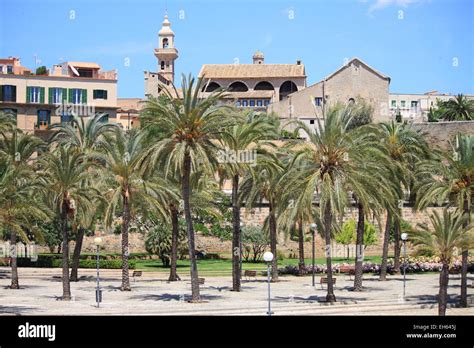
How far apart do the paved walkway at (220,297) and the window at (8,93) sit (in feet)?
104

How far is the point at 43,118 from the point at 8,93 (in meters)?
3.60

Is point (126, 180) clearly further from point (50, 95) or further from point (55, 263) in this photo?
point (50, 95)

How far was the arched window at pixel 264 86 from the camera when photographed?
385 feet

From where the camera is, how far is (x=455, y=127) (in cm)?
7819

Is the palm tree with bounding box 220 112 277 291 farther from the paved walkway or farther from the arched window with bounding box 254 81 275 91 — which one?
the arched window with bounding box 254 81 275 91

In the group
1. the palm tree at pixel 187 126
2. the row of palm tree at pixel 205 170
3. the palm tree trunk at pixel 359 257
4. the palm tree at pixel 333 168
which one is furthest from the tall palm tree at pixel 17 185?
the palm tree trunk at pixel 359 257

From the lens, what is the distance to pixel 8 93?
77.4m

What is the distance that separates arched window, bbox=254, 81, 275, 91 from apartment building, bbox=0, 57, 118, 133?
37117 mm

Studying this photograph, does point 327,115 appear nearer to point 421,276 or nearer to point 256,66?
point 421,276

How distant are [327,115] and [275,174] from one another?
245 inches

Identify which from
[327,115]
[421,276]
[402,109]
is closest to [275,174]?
[327,115]

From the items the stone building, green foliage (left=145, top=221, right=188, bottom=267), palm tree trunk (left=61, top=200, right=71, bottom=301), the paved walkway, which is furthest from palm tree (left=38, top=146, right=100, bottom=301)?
the stone building

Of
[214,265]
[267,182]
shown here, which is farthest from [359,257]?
[214,265]

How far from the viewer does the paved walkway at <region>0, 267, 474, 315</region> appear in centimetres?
3141
